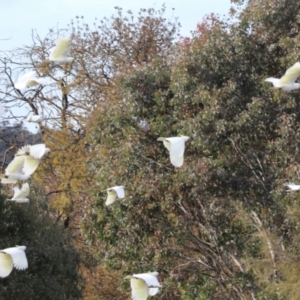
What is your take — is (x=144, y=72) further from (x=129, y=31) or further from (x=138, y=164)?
(x=129, y=31)

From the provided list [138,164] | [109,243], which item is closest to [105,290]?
[109,243]

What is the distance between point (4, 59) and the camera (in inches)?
614

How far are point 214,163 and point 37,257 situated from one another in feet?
7.51

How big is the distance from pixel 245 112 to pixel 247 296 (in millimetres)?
2561

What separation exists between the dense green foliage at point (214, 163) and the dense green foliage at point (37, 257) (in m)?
0.92

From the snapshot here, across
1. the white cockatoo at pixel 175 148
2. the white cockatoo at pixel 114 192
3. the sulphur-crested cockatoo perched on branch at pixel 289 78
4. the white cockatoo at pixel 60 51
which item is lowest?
the white cockatoo at pixel 114 192

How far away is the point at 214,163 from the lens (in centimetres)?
785

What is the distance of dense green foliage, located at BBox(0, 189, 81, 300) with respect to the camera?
707cm

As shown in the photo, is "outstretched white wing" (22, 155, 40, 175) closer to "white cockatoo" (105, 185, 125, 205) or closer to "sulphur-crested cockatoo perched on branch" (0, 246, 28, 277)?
"sulphur-crested cockatoo perched on branch" (0, 246, 28, 277)

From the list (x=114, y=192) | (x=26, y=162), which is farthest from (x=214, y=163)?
(x=26, y=162)

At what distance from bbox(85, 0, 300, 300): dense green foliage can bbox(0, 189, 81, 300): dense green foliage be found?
918 millimetres

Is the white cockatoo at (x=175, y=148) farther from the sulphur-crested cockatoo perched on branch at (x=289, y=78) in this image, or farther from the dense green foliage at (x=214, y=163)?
the dense green foliage at (x=214, y=163)

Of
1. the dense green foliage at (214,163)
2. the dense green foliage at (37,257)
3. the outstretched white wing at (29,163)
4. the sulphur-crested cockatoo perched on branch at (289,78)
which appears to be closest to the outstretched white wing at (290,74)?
the sulphur-crested cockatoo perched on branch at (289,78)

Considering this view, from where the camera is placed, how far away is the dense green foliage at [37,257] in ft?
23.2
